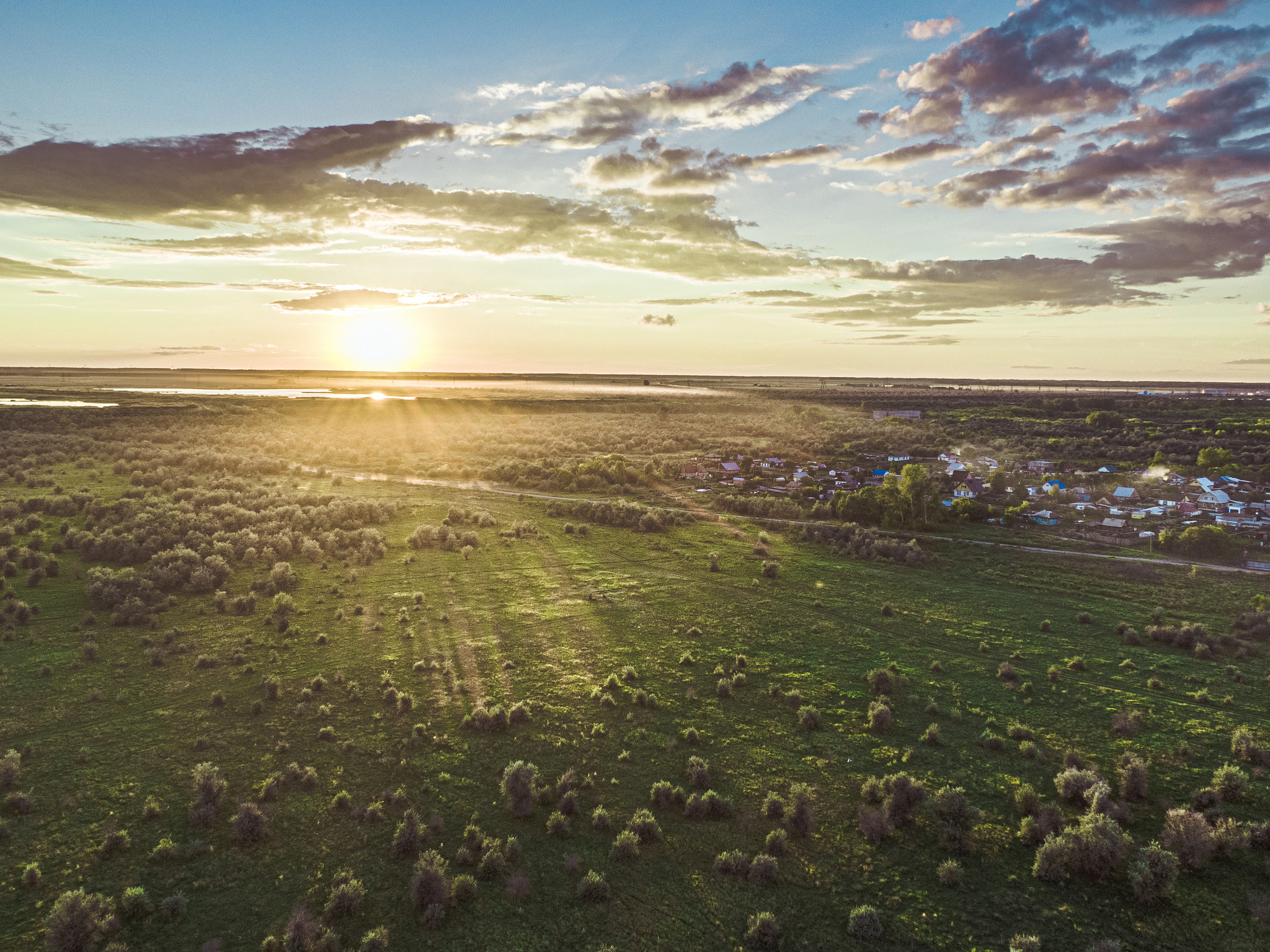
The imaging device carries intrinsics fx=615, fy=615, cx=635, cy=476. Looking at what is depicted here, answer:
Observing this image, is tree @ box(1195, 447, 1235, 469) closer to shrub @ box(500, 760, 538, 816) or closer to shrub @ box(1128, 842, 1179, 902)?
shrub @ box(1128, 842, 1179, 902)

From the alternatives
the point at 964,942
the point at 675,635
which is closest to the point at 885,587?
the point at 675,635

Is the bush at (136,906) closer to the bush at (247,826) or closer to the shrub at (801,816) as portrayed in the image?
the bush at (247,826)

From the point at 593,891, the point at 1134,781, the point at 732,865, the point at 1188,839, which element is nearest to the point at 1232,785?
the point at 1134,781

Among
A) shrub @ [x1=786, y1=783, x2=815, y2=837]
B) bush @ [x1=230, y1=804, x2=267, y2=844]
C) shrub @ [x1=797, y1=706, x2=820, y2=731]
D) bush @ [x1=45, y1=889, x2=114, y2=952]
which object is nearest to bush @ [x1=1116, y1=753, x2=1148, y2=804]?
shrub @ [x1=797, y1=706, x2=820, y2=731]

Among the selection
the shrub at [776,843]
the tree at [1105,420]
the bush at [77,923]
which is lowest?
the shrub at [776,843]

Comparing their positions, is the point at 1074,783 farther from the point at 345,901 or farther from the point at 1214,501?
the point at 1214,501

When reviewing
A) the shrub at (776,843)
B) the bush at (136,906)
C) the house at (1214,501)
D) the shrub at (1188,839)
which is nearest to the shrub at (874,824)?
the shrub at (776,843)

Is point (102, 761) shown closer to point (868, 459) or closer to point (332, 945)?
point (332, 945)
